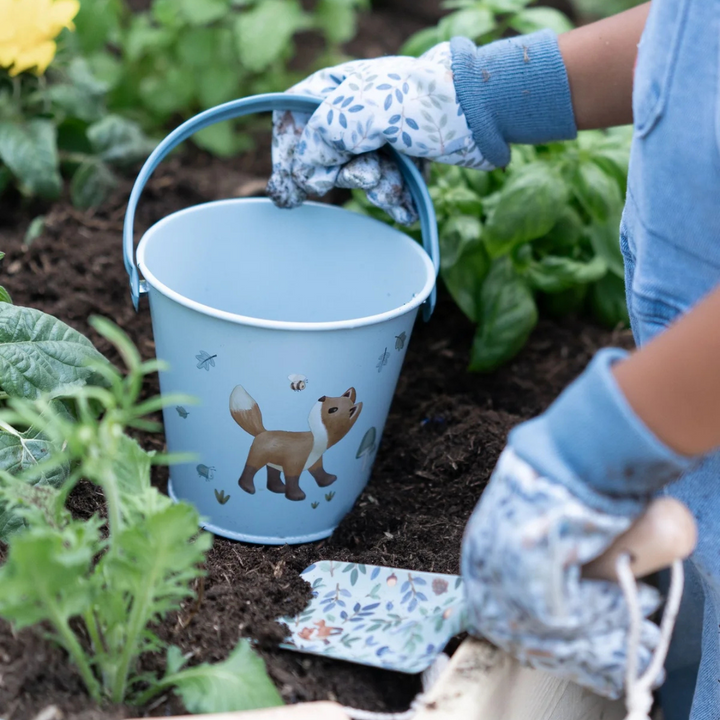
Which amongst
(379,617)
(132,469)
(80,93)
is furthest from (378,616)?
(80,93)

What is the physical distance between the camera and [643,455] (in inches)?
23.2

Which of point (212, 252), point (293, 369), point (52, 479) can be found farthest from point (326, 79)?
point (52, 479)

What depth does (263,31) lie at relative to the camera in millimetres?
1709

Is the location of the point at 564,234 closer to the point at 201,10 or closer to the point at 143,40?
the point at 201,10

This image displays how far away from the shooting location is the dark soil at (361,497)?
0.82m

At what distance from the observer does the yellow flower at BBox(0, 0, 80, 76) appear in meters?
1.29

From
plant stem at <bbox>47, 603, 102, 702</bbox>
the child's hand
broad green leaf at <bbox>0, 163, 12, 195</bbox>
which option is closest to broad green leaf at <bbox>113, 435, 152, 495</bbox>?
plant stem at <bbox>47, 603, 102, 702</bbox>

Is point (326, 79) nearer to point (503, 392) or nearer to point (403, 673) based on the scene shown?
point (503, 392)

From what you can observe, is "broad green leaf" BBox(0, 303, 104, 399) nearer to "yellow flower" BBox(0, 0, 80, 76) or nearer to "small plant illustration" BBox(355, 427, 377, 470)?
"small plant illustration" BBox(355, 427, 377, 470)

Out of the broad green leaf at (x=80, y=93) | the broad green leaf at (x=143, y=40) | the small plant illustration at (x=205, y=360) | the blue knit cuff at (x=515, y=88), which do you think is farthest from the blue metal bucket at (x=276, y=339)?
the broad green leaf at (x=143, y=40)

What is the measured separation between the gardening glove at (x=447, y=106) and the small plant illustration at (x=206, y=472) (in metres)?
0.40

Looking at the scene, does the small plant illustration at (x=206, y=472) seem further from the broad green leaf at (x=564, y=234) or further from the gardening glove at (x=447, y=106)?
the broad green leaf at (x=564, y=234)

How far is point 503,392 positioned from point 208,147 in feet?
3.02

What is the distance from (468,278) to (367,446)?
41 centimetres
